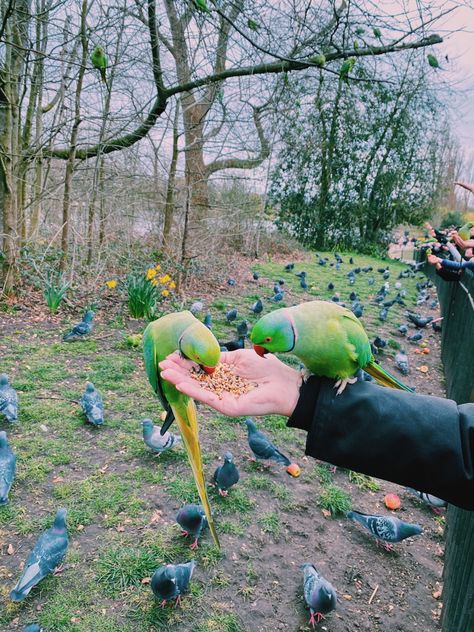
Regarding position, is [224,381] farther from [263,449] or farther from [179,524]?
[263,449]

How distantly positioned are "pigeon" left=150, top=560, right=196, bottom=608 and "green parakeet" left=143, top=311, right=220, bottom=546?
390 mm

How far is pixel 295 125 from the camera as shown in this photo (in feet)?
60.4

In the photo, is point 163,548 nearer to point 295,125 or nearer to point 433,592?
point 433,592

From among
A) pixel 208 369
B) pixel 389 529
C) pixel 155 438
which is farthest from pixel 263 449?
pixel 208 369

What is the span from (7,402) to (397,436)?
11.1 feet

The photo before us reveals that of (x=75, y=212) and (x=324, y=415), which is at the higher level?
(x=75, y=212)

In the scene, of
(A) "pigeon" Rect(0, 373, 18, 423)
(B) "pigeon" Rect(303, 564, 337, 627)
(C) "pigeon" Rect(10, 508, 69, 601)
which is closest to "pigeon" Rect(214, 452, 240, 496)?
(B) "pigeon" Rect(303, 564, 337, 627)

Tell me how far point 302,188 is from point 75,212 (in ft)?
50.5

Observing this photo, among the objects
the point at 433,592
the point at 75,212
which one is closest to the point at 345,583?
the point at 433,592

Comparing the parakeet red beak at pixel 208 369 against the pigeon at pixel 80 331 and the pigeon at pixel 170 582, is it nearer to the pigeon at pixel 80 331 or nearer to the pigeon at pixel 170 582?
the pigeon at pixel 170 582

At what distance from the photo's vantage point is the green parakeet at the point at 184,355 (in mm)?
1848

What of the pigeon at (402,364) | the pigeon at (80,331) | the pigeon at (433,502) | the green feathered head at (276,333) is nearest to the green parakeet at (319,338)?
the green feathered head at (276,333)

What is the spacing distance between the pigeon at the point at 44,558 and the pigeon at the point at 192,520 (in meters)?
0.69

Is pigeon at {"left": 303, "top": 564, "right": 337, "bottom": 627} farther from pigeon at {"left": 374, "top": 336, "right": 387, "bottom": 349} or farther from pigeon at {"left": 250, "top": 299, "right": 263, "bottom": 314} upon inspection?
pigeon at {"left": 250, "top": 299, "right": 263, "bottom": 314}
